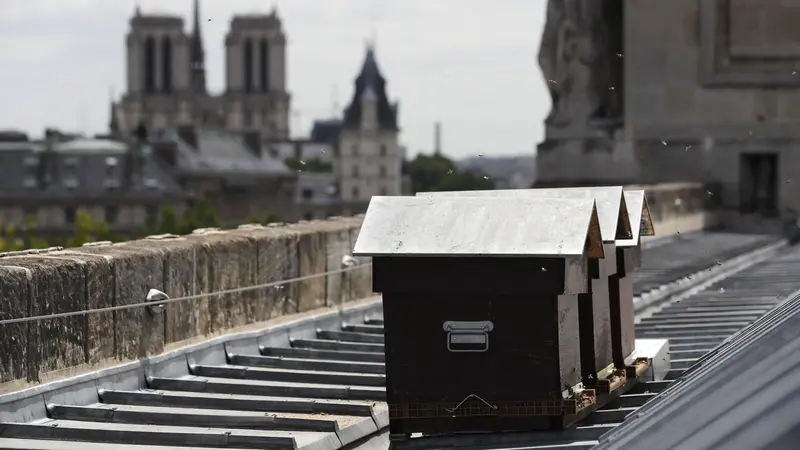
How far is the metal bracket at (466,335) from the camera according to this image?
8.00 m

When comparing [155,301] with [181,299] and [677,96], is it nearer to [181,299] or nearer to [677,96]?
[181,299]

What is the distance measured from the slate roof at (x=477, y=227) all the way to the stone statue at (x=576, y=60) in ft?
82.8

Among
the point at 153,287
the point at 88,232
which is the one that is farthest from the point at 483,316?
the point at 88,232

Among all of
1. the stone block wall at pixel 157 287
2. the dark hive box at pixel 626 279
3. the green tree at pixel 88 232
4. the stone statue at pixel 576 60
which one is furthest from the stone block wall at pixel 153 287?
the green tree at pixel 88 232

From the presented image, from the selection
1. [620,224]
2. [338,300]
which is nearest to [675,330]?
[338,300]

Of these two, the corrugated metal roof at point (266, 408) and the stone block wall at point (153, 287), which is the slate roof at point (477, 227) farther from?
the stone block wall at point (153, 287)

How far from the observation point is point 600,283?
29.5 ft

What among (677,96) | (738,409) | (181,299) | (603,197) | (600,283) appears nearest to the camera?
(738,409)

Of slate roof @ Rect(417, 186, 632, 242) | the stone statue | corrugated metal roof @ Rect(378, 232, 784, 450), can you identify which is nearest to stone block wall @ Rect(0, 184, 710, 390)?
slate roof @ Rect(417, 186, 632, 242)

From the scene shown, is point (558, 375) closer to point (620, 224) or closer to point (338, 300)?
point (620, 224)

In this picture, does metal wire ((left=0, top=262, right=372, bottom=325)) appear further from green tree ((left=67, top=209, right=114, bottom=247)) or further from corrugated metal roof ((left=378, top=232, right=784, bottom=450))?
green tree ((left=67, top=209, right=114, bottom=247))

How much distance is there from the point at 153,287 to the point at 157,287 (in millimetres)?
64

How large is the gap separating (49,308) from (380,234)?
2.00 m

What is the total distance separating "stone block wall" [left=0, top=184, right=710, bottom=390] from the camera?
9.21 m
